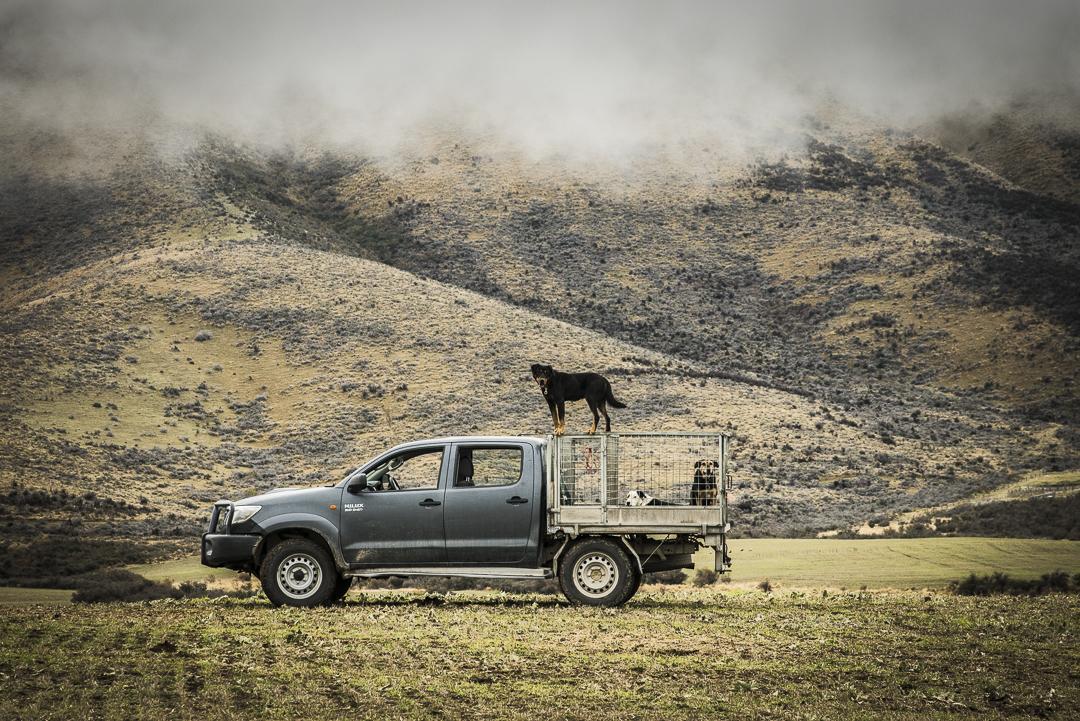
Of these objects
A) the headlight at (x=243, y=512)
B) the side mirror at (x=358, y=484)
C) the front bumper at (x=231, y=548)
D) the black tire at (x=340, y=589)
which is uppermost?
the side mirror at (x=358, y=484)

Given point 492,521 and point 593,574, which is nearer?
point 492,521

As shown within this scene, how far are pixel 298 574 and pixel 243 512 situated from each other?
1.00 metres

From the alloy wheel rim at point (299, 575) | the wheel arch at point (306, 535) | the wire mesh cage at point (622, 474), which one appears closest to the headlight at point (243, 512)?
the wheel arch at point (306, 535)

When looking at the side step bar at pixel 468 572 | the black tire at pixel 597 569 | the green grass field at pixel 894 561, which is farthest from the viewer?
the green grass field at pixel 894 561

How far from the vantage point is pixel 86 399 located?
187ft

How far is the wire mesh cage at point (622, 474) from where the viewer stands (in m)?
14.3

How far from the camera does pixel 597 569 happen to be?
573 inches

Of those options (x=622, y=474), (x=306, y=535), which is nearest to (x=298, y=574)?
(x=306, y=535)

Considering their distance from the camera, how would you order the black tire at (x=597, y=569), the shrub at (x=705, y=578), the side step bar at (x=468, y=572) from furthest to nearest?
the shrub at (x=705, y=578) < the black tire at (x=597, y=569) < the side step bar at (x=468, y=572)

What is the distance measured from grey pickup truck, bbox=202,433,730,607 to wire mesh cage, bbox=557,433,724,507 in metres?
0.01

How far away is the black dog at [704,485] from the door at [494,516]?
1.86 m

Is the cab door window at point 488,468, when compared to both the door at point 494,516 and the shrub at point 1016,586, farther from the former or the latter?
the shrub at point 1016,586

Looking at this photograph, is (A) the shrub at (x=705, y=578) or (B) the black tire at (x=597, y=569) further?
(A) the shrub at (x=705, y=578)

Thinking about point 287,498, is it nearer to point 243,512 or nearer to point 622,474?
point 243,512
